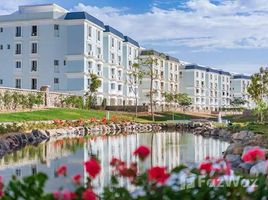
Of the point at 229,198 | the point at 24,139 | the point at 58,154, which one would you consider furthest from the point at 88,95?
the point at 229,198

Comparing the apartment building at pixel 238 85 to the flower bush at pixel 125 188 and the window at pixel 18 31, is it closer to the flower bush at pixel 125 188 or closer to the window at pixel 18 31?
the window at pixel 18 31

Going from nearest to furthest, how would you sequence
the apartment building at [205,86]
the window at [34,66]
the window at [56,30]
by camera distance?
the window at [56,30] < the window at [34,66] < the apartment building at [205,86]

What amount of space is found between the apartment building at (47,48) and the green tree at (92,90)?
3.60 feet

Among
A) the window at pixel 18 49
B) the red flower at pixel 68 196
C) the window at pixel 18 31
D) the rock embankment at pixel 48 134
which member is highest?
the window at pixel 18 31

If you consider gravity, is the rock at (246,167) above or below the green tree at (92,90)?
below

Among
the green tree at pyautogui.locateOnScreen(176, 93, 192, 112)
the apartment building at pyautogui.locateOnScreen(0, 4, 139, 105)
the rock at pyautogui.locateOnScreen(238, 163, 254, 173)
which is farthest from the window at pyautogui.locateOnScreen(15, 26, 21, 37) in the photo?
the rock at pyautogui.locateOnScreen(238, 163, 254, 173)

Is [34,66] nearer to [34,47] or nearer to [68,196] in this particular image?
[34,47]

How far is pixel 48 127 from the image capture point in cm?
3428

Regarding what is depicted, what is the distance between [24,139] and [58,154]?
7.36m

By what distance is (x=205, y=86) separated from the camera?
117 m

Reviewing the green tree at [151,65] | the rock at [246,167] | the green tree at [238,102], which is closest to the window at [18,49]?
the green tree at [151,65]

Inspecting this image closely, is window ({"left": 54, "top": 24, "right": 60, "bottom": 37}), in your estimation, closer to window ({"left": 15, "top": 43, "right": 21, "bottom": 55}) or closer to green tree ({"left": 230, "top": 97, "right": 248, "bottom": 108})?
window ({"left": 15, "top": 43, "right": 21, "bottom": 55})

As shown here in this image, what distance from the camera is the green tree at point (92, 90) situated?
5934 centimetres

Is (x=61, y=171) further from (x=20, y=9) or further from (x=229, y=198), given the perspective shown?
(x=20, y=9)
